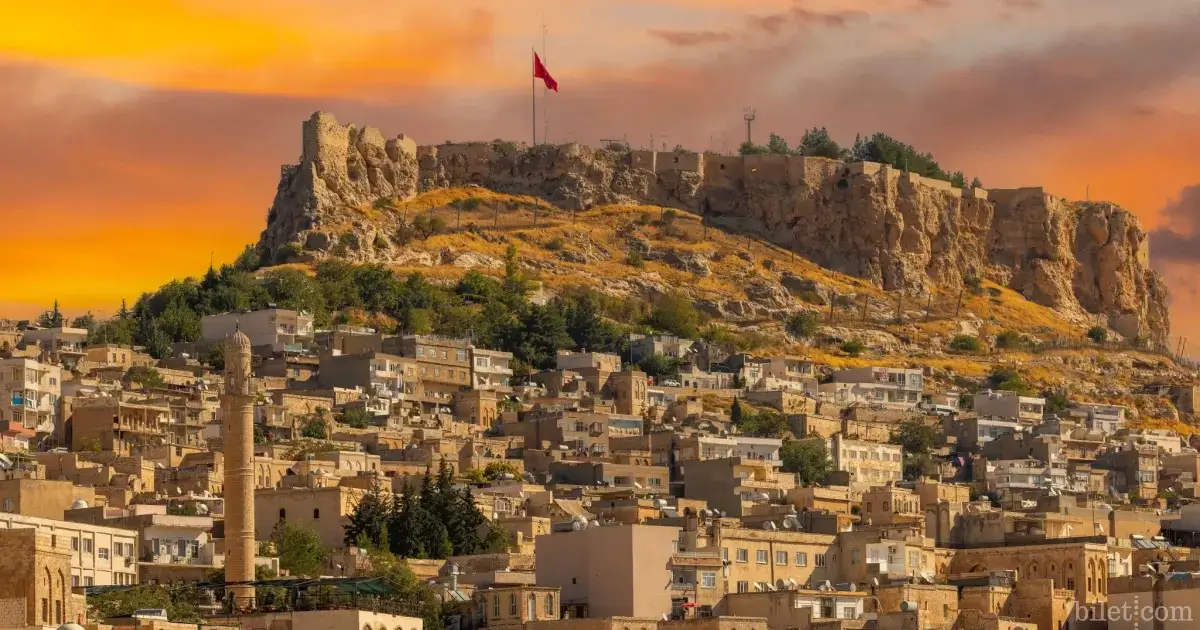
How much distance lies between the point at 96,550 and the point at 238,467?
328cm

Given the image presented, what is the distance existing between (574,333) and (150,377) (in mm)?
24689

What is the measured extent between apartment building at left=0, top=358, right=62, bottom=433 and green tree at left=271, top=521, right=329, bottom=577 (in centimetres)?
2174

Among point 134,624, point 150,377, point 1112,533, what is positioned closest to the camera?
point 134,624

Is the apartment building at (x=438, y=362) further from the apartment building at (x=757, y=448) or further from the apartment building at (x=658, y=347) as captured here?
the apartment building at (x=757, y=448)

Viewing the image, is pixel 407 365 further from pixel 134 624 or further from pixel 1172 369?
pixel 134 624

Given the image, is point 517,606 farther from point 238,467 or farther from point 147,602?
point 238,467

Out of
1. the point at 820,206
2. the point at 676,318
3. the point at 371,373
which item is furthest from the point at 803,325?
the point at 371,373

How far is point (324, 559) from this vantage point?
63.5m

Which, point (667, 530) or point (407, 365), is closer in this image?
point (667, 530)

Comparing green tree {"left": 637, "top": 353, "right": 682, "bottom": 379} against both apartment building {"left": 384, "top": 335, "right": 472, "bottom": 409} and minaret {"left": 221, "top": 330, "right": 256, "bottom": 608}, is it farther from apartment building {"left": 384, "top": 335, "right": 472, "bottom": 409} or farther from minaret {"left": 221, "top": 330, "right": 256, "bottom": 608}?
minaret {"left": 221, "top": 330, "right": 256, "bottom": 608}

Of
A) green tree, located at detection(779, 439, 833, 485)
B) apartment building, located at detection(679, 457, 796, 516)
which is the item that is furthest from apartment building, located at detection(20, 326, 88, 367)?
apartment building, located at detection(679, 457, 796, 516)

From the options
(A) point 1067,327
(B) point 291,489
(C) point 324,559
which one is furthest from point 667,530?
(A) point 1067,327

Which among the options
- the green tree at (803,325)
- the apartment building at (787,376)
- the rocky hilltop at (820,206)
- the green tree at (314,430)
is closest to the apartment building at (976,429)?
the apartment building at (787,376)

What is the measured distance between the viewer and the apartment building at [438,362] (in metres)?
104
